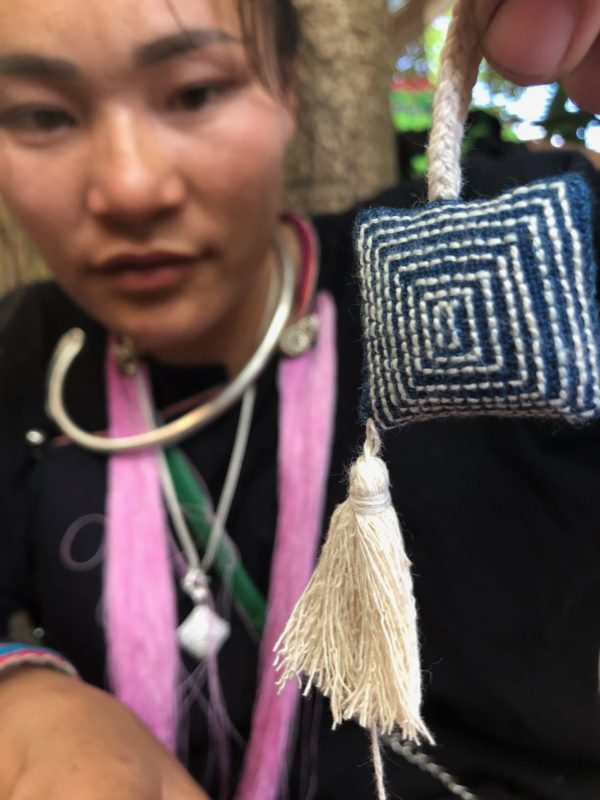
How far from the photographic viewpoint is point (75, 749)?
335mm

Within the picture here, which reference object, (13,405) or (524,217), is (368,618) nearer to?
(524,217)

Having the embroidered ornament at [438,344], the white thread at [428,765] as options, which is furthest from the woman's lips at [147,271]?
the white thread at [428,765]

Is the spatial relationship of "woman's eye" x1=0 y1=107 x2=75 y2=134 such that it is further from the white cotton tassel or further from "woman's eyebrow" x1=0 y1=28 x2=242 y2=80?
the white cotton tassel

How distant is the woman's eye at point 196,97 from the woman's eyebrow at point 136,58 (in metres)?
0.03

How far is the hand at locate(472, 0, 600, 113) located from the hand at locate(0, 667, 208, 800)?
0.36 metres

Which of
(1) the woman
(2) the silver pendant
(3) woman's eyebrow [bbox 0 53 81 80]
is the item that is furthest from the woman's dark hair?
(2) the silver pendant

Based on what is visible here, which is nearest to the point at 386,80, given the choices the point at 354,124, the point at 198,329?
the point at 354,124

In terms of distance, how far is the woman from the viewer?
14.2 inches

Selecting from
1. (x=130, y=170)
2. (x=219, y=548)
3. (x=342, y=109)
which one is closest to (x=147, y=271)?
(x=130, y=170)

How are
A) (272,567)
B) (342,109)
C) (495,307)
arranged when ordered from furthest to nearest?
(342,109) < (272,567) < (495,307)

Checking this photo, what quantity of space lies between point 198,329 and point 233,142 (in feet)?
0.41

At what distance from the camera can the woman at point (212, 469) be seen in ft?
1.18

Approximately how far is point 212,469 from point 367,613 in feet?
0.95

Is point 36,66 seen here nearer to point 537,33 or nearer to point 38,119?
point 38,119
